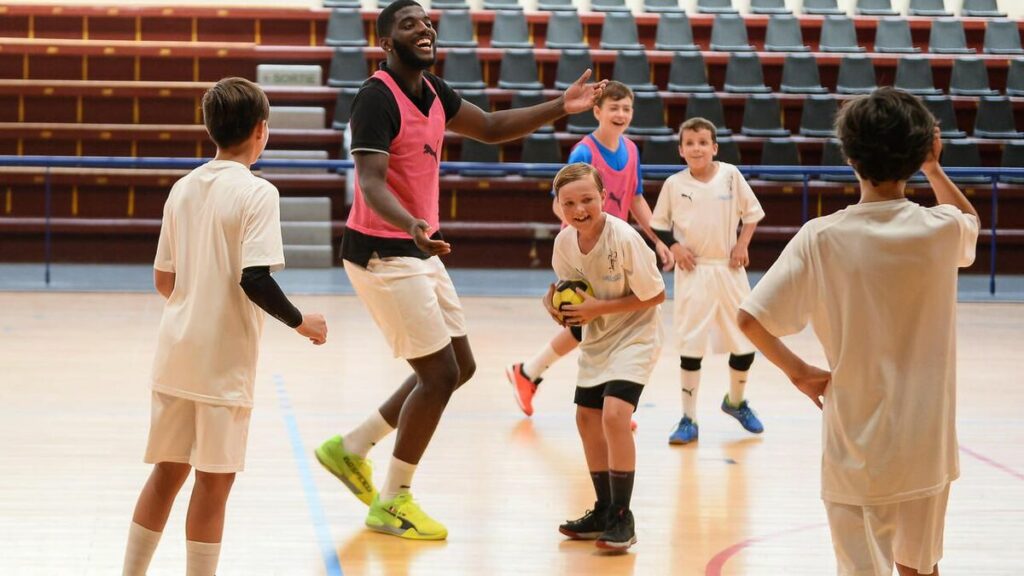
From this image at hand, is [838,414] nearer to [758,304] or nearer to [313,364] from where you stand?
[758,304]

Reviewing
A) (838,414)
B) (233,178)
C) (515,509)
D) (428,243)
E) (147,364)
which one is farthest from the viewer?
(147,364)

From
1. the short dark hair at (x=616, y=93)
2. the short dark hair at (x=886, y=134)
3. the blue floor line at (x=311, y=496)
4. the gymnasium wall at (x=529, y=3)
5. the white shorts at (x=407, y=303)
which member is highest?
the gymnasium wall at (x=529, y=3)

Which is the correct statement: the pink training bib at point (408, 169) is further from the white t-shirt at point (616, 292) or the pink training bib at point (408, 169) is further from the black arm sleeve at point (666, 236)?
the black arm sleeve at point (666, 236)

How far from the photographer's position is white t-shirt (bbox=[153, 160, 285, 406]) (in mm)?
2674

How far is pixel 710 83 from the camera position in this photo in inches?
483

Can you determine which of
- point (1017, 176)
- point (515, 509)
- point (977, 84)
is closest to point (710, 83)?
point (977, 84)

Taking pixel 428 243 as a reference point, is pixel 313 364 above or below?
below

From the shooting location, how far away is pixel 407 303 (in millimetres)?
3535

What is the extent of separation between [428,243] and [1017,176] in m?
7.50

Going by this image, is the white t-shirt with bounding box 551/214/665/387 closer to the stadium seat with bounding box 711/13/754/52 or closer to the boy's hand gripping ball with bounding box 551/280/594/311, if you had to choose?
the boy's hand gripping ball with bounding box 551/280/594/311

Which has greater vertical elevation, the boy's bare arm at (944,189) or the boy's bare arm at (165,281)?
the boy's bare arm at (944,189)

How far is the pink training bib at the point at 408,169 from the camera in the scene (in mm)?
3535

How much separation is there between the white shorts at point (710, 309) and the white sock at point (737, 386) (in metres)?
0.09

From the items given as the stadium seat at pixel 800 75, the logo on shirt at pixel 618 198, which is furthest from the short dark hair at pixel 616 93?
the stadium seat at pixel 800 75
